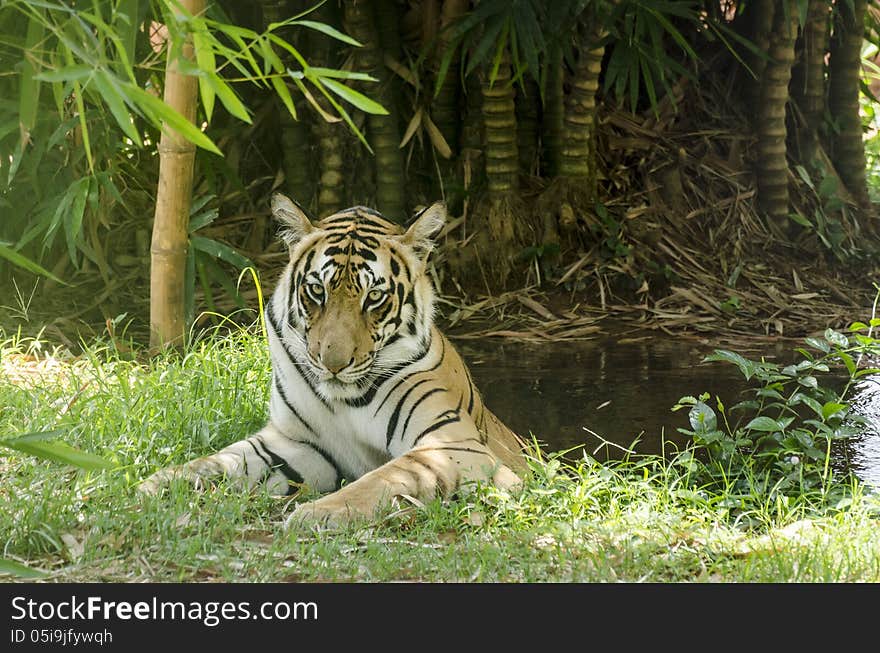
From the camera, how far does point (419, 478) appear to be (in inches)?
133

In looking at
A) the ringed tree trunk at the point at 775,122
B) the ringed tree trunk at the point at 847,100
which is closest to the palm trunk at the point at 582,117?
the ringed tree trunk at the point at 775,122

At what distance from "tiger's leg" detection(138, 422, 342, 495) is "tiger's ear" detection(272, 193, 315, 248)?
2.07ft

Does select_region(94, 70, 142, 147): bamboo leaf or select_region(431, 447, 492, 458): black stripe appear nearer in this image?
select_region(94, 70, 142, 147): bamboo leaf

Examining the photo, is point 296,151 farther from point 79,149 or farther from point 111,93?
point 111,93

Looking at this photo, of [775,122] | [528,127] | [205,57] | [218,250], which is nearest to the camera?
[205,57]

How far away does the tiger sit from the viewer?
11.6 feet

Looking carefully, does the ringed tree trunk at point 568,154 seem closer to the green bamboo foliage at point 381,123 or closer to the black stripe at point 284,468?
the green bamboo foliage at point 381,123

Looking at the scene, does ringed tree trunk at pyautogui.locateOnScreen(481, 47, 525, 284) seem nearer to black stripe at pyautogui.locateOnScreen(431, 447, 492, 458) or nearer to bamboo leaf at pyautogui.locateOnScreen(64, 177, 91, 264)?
bamboo leaf at pyautogui.locateOnScreen(64, 177, 91, 264)

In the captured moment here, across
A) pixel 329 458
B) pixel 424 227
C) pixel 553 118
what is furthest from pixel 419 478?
pixel 553 118

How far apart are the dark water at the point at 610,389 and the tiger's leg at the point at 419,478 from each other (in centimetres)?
77

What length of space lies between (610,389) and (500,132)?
1878 millimetres

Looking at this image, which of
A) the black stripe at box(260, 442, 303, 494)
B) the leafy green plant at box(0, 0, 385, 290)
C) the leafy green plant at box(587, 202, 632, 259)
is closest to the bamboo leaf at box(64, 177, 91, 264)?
the leafy green plant at box(0, 0, 385, 290)

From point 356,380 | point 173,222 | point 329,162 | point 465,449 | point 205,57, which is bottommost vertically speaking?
point 465,449
